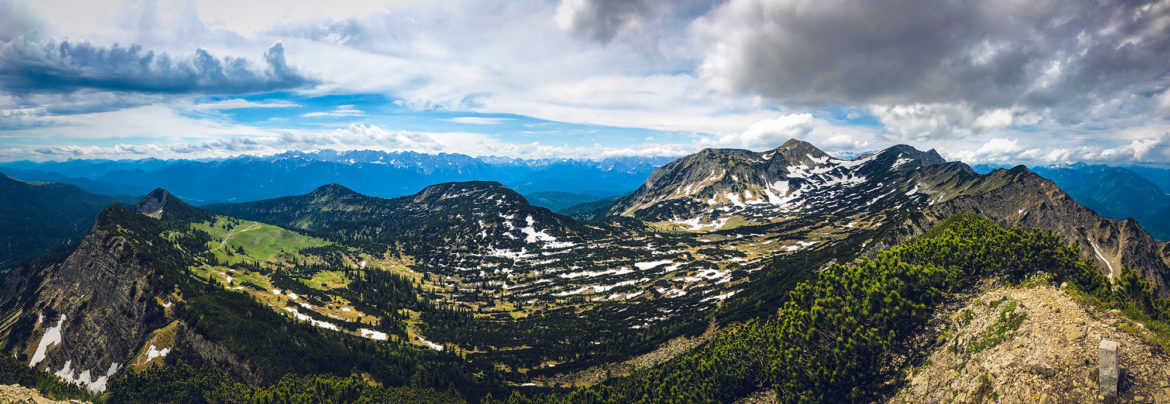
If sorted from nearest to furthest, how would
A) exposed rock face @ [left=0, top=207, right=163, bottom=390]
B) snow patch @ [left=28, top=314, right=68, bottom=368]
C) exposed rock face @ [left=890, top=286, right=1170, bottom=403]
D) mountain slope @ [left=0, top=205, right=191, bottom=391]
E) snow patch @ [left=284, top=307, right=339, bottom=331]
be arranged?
exposed rock face @ [left=890, top=286, right=1170, bottom=403] < mountain slope @ [left=0, top=205, right=191, bottom=391] < exposed rock face @ [left=0, top=207, right=163, bottom=390] < snow patch @ [left=28, top=314, right=68, bottom=368] < snow patch @ [left=284, top=307, right=339, bottom=331]

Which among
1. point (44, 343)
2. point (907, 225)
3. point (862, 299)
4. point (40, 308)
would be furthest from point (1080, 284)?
point (40, 308)

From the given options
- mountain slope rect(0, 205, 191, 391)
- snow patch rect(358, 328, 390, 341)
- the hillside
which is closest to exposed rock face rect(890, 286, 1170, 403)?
the hillside

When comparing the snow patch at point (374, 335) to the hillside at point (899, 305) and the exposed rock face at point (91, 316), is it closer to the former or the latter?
the exposed rock face at point (91, 316)

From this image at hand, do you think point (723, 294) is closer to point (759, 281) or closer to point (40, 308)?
point (759, 281)

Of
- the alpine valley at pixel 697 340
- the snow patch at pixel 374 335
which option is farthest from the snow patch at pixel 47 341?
the snow patch at pixel 374 335

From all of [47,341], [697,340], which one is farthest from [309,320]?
[697,340]

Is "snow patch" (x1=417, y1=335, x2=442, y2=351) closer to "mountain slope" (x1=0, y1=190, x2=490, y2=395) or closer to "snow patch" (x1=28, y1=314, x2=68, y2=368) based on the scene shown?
"mountain slope" (x1=0, y1=190, x2=490, y2=395)

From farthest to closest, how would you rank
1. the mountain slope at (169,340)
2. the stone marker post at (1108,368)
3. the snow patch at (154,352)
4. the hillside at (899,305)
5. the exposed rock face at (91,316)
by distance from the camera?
the exposed rock face at (91,316) < the snow patch at (154,352) < the mountain slope at (169,340) < the hillside at (899,305) < the stone marker post at (1108,368)
